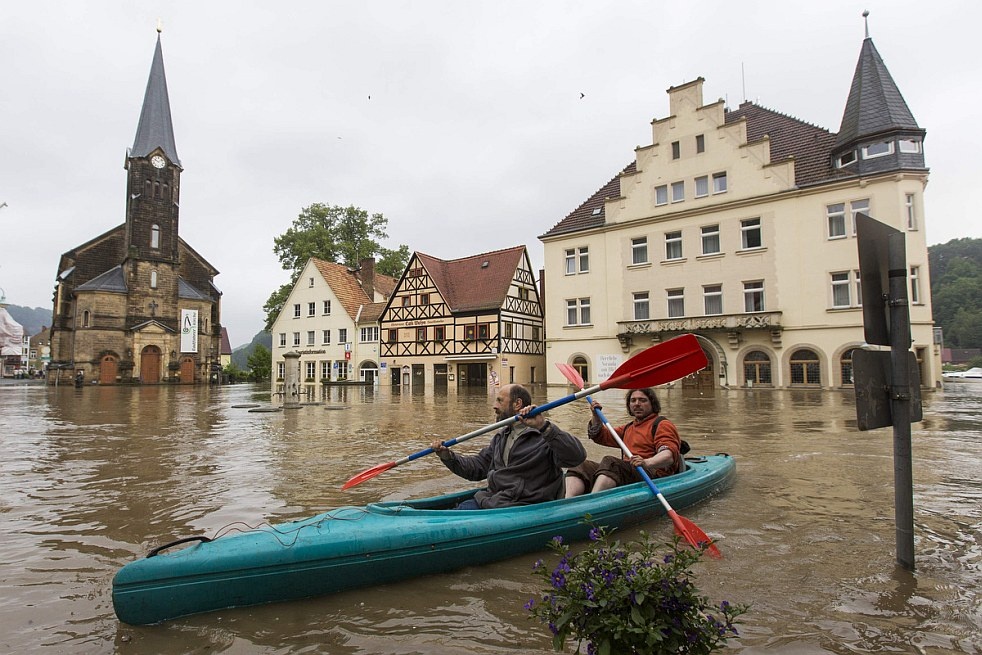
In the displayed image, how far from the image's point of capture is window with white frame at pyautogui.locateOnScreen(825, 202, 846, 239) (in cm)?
2267

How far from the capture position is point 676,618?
197cm

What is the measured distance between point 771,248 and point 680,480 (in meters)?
22.0

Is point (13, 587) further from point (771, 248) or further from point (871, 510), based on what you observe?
point (771, 248)

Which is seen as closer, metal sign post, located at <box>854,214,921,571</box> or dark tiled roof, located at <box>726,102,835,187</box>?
metal sign post, located at <box>854,214,921,571</box>

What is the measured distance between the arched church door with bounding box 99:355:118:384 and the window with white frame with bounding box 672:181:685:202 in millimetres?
40113

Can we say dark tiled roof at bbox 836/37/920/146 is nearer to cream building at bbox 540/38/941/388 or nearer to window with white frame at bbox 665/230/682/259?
cream building at bbox 540/38/941/388

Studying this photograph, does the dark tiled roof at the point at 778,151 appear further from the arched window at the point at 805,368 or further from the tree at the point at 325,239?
the tree at the point at 325,239

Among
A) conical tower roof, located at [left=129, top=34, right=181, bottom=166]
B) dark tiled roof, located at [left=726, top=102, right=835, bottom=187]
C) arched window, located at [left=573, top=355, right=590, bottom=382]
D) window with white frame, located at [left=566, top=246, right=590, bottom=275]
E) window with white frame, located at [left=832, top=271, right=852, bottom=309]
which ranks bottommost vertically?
arched window, located at [left=573, top=355, right=590, bottom=382]

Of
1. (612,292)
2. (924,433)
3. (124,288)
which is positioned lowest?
(924,433)

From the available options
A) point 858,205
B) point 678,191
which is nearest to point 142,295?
point 678,191

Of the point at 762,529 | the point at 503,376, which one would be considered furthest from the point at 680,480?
the point at 503,376

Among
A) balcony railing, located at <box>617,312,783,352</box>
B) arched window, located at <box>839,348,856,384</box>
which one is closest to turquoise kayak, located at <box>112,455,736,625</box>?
balcony railing, located at <box>617,312,783,352</box>

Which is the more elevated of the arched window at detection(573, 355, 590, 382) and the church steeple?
the church steeple

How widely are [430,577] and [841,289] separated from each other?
79.0ft
